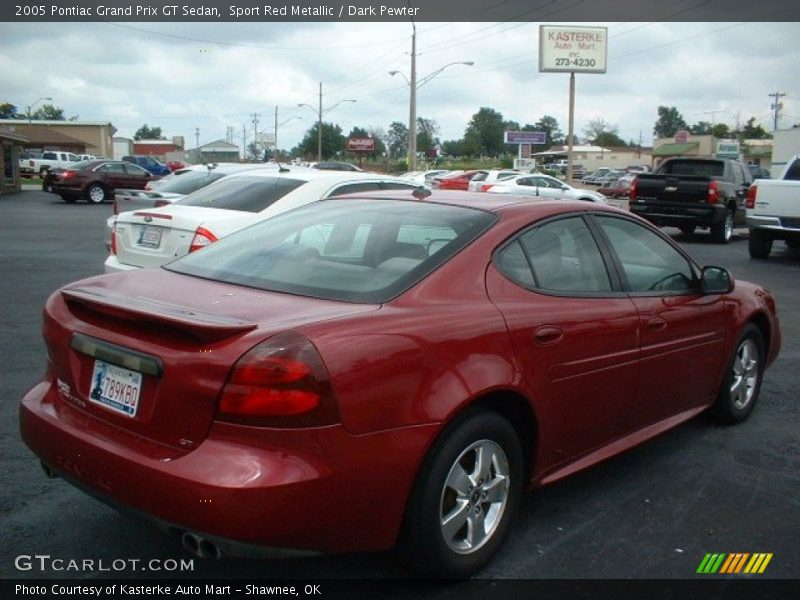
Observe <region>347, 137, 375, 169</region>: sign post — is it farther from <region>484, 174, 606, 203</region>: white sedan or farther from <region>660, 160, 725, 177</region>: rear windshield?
<region>660, 160, 725, 177</region>: rear windshield

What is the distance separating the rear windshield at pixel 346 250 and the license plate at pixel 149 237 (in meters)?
3.31

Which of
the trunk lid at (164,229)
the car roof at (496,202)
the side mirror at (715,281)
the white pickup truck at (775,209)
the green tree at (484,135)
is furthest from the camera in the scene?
the green tree at (484,135)

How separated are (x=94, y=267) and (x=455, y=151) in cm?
10266

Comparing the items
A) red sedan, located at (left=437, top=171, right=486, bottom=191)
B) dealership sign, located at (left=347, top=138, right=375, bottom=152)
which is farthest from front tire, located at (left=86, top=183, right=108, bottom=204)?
dealership sign, located at (left=347, top=138, right=375, bottom=152)

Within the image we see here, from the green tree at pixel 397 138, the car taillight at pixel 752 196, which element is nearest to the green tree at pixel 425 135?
the green tree at pixel 397 138

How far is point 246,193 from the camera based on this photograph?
27.7ft

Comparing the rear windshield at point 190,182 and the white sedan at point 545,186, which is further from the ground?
the rear windshield at point 190,182

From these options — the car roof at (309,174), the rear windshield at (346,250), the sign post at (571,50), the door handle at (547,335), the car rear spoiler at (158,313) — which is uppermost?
the sign post at (571,50)

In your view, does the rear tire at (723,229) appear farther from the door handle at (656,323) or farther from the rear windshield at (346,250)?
the rear windshield at (346,250)

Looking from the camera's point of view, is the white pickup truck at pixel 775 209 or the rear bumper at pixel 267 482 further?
the white pickup truck at pixel 775 209

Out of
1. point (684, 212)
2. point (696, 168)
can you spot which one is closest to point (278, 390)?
point (684, 212)

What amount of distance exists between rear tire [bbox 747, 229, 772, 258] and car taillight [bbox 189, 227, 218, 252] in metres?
11.5

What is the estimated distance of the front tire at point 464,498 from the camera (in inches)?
126

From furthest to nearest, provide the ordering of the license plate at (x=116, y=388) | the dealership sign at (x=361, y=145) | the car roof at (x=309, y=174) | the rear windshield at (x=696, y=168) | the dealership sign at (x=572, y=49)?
the dealership sign at (x=361, y=145), the dealership sign at (x=572, y=49), the rear windshield at (x=696, y=168), the car roof at (x=309, y=174), the license plate at (x=116, y=388)
